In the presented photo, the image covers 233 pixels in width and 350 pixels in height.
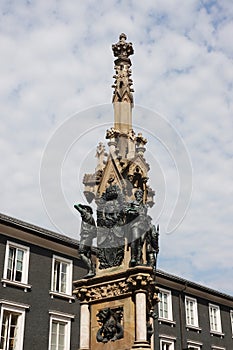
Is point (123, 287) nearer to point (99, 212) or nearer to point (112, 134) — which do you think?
point (99, 212)

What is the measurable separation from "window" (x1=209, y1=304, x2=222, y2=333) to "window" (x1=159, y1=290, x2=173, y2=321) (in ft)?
15.4

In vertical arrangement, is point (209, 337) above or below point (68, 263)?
below

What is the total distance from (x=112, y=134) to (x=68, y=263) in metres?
17.1

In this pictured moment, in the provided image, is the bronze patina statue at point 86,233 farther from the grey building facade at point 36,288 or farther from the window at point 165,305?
the window at point 165,305

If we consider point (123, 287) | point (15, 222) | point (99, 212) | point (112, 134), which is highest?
point (15, 222)

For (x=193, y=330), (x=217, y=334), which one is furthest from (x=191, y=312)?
(x=217, y=334)

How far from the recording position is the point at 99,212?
39.6 feet

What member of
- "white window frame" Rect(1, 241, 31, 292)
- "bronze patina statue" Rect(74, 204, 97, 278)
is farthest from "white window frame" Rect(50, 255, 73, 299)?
"bronze patina statue" Rect(74, 204, 97, 278)

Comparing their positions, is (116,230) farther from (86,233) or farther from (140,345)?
(140,345)

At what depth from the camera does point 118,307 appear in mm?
10773

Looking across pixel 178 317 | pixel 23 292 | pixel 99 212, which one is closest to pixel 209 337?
pixel 178 317

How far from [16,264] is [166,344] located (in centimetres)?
1252

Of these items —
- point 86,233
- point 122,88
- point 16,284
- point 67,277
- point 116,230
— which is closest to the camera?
point 116,230

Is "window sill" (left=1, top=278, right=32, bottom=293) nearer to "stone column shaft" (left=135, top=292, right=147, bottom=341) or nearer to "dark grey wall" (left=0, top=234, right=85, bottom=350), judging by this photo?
"dark grey wall" (left=0, top=234, right=85, bottom=350)
